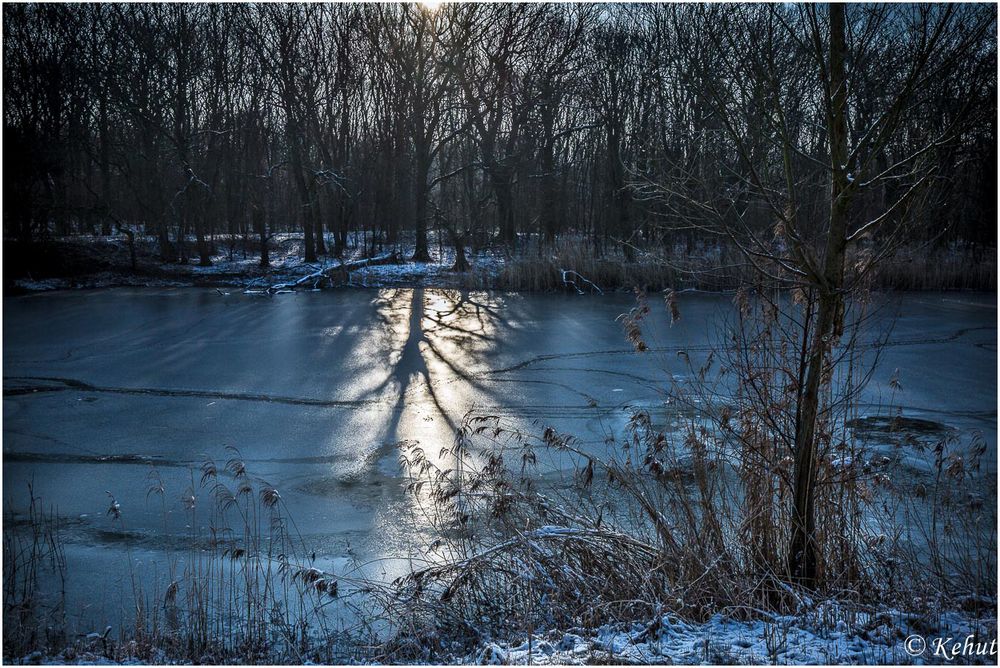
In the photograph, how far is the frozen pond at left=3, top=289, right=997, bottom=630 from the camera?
16.8 ft

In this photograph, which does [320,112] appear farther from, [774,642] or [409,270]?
[774,642]

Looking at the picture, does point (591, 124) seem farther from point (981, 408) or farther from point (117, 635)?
point (117, 635)

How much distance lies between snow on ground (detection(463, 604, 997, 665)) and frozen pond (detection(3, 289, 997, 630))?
57.7 inches

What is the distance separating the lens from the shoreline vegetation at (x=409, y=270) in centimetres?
1667

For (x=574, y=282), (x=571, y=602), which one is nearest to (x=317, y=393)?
(x=571, y=602)

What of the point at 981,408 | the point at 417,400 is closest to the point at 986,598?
the point at 981,408

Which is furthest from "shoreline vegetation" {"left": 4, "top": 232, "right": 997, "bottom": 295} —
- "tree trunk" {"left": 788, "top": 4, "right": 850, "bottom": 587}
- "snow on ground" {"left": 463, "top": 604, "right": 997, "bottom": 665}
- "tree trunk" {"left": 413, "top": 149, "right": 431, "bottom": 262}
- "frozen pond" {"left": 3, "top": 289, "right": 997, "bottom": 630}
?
"snow on ground" {"left": 463, "top": 604, "right": 997, "bottom": 665}

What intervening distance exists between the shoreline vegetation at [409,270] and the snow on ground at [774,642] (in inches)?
442

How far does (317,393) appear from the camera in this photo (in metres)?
8.44

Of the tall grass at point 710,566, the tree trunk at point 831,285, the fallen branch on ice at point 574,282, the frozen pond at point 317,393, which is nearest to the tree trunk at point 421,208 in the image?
the fallen branch on ice at point 574,282

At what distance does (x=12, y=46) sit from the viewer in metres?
22.2

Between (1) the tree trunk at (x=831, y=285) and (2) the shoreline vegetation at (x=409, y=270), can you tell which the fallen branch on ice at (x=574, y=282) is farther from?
(1) the tree trunk at (x=831, y=285)

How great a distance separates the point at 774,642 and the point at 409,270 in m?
17.5

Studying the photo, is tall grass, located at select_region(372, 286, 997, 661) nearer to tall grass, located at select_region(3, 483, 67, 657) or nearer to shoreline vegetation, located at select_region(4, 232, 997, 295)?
tall grass, located at select_region(3, 483, 67, 657)
